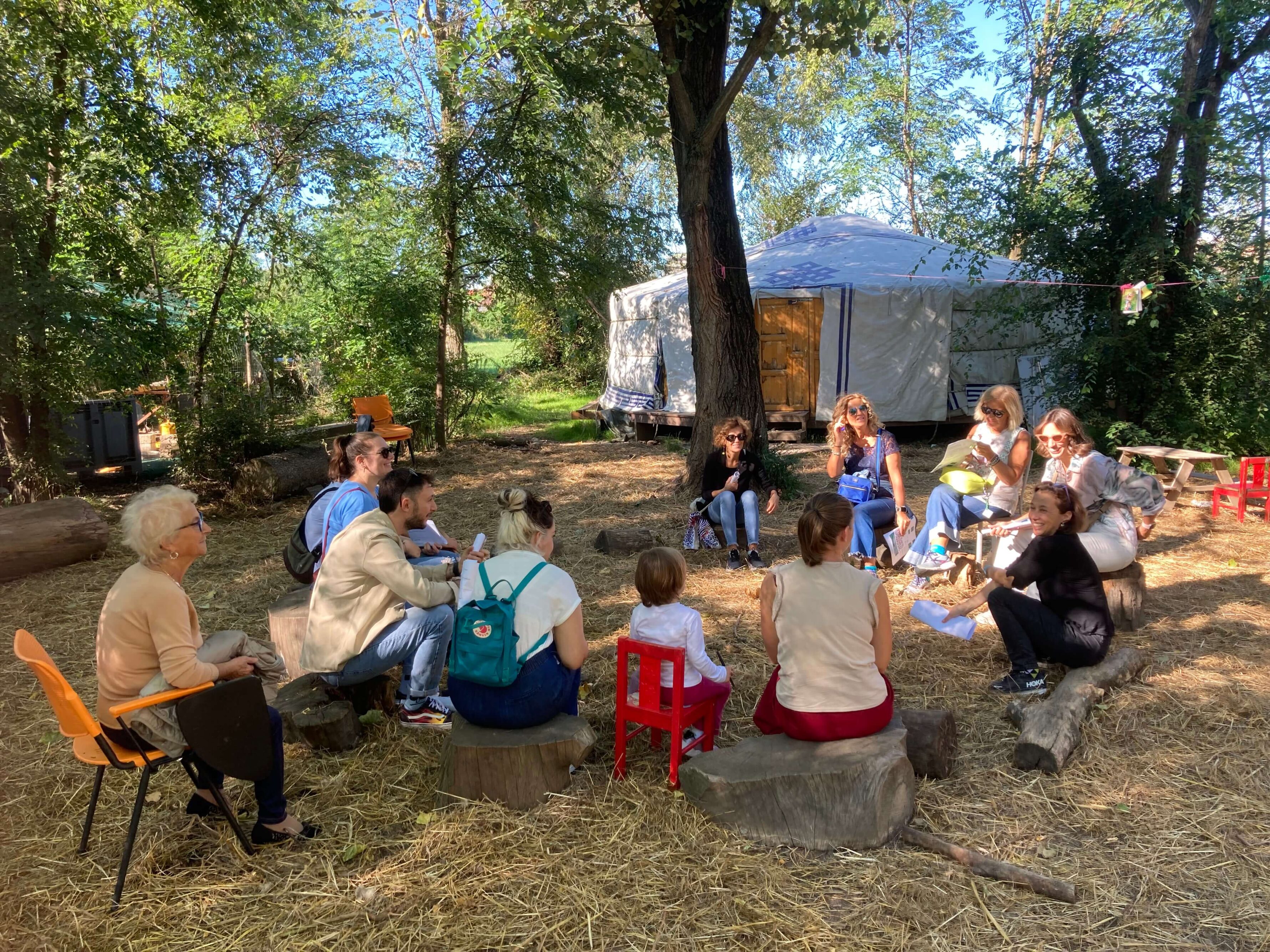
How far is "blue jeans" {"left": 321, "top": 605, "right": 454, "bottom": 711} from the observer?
3.65 m

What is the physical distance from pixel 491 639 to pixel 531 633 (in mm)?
149

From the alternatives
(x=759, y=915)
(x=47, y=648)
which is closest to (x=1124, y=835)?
(x=759, y=915)

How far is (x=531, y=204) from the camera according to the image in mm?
11078

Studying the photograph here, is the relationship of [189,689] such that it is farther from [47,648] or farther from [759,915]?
[47,648]

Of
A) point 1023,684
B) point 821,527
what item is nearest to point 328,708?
point 821,527

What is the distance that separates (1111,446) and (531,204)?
763cm

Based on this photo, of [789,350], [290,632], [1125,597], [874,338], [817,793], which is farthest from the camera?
[789,350]

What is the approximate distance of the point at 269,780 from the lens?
299 centimetres

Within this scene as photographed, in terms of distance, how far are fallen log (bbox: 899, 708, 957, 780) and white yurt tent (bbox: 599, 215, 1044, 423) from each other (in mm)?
9679

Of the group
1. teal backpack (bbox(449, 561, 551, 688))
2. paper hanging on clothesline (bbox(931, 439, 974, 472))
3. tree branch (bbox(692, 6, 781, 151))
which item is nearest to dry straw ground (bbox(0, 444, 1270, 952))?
teal backpack (bbox(449, 561, 551, 688))

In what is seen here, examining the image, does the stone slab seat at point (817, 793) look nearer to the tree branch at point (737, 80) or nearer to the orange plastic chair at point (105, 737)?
the orange plastic chair at point (105, 737)

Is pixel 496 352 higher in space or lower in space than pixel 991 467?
higher

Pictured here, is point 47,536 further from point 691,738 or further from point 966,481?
point 966,481

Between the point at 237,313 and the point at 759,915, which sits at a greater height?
the point at 237,313
